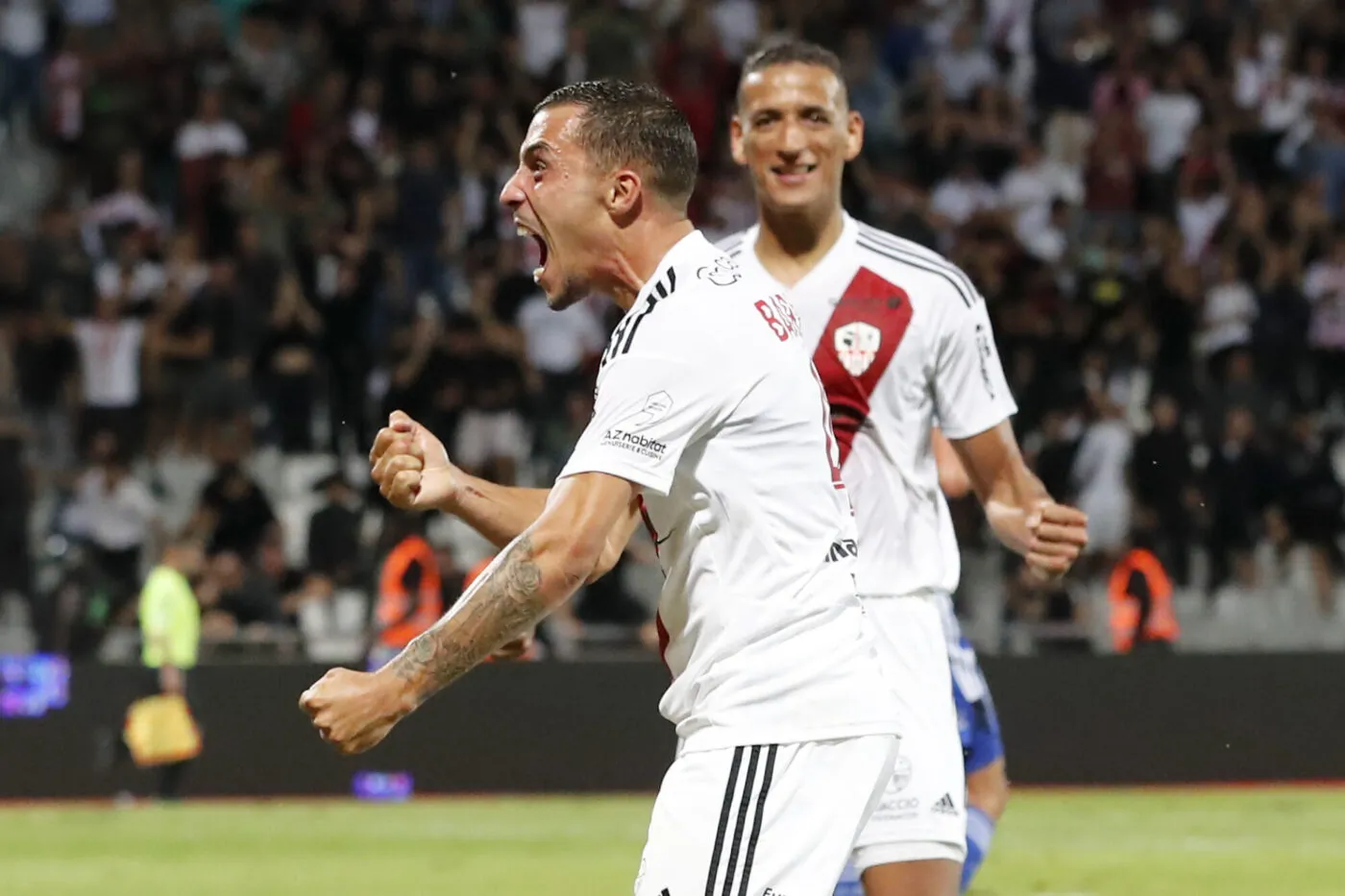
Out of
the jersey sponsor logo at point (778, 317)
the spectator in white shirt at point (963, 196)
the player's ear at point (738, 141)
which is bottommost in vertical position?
the jersey sponsor logo at point (778, 317)

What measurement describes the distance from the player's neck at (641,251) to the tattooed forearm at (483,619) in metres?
0.71

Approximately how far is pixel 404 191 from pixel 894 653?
12.7 metres

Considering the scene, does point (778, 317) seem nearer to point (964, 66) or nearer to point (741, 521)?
point (741, 521)

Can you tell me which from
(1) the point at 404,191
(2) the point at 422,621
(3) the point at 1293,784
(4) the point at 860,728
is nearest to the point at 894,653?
(4) the point at 860,728

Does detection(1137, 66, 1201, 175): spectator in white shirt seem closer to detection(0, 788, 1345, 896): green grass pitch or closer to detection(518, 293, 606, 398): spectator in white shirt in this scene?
detection(518, 293, 606, 398): spectator in white shirt

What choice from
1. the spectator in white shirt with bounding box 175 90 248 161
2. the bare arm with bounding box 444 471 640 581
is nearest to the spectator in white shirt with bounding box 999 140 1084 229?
the spectator in white shirt with bounding box 175 90 248 161

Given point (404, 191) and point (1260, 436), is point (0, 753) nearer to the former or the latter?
point (404, 191)

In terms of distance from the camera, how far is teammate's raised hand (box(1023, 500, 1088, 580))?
19.4ft

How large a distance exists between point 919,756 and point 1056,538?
703 mm

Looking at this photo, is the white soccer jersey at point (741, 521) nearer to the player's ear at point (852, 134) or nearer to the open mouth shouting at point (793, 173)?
the open mouth shouting at point (793, 173)

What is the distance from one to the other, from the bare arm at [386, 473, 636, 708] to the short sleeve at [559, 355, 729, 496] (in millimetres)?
43

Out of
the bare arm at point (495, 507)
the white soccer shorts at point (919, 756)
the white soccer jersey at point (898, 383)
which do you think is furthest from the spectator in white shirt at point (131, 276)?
the bare arm at point (495, 507)

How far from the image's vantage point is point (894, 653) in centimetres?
617

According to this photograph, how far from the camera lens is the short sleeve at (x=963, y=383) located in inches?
252
